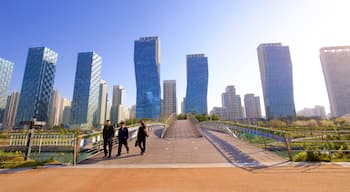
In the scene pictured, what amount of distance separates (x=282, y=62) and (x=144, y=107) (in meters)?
89.3

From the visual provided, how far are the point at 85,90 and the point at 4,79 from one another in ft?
118

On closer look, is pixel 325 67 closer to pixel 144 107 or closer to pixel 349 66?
pixel 349 66

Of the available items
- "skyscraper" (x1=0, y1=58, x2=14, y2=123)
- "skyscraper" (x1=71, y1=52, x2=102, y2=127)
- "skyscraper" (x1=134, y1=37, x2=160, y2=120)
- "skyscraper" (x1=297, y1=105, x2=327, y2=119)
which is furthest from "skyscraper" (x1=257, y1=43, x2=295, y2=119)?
"skyscraper" (x1=0, y1=58, x2=14, y2=123)

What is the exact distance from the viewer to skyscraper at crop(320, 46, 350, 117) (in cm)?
8603

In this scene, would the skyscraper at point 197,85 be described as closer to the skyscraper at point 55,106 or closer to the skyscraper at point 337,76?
the skyscraper at point 337,76

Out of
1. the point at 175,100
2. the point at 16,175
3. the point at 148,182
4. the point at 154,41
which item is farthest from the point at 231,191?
the point at 175,100

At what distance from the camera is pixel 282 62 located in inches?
3671

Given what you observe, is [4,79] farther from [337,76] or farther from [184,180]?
[337,76]

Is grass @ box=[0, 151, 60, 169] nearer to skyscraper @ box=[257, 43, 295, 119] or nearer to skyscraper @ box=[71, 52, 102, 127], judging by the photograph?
skyscraper @ box=[71, 52, 102, 127]

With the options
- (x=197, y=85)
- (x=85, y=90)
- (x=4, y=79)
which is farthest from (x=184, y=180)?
(x=4, y=79)

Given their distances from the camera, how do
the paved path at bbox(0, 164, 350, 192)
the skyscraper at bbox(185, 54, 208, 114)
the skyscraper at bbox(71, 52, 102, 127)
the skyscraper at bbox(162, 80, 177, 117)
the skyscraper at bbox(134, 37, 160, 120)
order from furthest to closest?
the skyscraper at bbox(162, 80, 177, 117), the skyscraper at bbox(185, 54, 208, 114), the skyscraper at bbox(71, 52, 102, 127), the skyscraper at bbox(134, 37, 160, 120), the paved path at bbox(0, 164, 350, 192)

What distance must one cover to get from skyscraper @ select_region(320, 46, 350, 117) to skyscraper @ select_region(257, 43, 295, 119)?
2484cm

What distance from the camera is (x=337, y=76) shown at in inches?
3556

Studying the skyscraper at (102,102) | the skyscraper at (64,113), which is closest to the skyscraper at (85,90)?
the skyscraper at (102,102)
